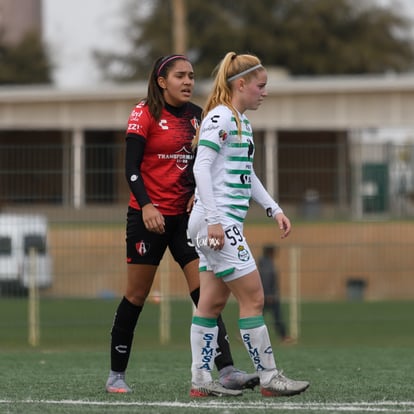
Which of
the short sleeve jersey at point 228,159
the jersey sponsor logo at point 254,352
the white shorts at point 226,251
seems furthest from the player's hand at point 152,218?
the jersey sponsor logo at point 254,352

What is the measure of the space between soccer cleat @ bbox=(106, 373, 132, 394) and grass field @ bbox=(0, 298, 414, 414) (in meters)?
0.09

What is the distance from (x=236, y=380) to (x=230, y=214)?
1095mm

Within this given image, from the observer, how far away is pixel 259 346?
7316 millimetres

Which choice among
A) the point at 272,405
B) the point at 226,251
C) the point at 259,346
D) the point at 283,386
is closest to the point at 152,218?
the point at 226,251

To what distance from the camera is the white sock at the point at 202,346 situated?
7.47 meters

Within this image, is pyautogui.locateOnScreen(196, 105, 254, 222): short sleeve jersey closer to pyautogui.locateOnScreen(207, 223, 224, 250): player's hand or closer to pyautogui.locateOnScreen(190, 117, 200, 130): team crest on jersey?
pyautogui.locateOnScreen(207, 223, 224, 250): player's hand

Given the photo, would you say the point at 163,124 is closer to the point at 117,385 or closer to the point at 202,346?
the point at 202,346

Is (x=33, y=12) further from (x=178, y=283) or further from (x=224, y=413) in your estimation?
(x=224, y=413)

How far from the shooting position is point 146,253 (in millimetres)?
7809

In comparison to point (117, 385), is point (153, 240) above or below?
above

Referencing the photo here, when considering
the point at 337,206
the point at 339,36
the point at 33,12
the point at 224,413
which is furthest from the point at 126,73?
the point at 224,413

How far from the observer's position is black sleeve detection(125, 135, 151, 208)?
24.9 feet

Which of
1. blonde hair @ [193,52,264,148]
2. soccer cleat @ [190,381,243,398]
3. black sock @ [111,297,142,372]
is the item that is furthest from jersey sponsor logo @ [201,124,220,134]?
soccer cleat @ [190,381,243,398]

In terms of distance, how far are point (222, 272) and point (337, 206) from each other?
38.5ft
